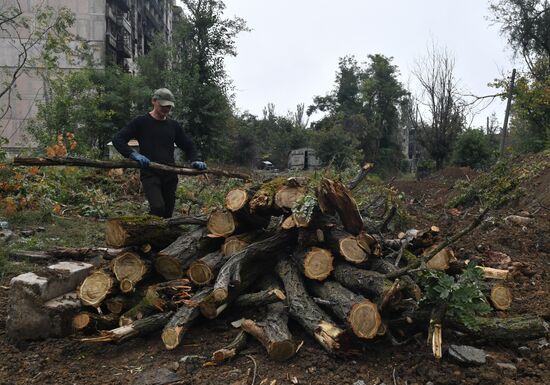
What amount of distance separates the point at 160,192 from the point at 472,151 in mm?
20156

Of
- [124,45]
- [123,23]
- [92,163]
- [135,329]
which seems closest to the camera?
[135,329]

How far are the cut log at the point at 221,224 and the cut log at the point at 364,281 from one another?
89 centimetres

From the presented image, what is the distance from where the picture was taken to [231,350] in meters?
3.04

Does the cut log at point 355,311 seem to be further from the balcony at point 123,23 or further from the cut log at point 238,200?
the balcony at point 123,23

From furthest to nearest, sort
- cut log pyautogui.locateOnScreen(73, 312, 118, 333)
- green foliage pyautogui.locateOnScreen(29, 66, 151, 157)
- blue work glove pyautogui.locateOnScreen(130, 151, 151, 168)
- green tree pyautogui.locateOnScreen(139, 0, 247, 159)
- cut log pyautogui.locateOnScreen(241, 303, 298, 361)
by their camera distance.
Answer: green tree pyautogui.locateOnScreen(139, 0, 247, 159), green foliage pyautogui.locateOnScreen(29, 66, 151, 157), blue work glove pyautogui.locateOnScreen(130, 151, 151, 168), cut log pyautogui.locateOnScreen(73, 312, 118, 333), cut log pyautogui.locateOnScreen(241, 303, 298, 361)

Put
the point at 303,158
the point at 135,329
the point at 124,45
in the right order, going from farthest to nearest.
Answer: the point at 124,45
the point at 303,158
the point at 135,329

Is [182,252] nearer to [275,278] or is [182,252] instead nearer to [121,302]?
[121,302]

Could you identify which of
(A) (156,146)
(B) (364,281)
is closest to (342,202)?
(B) (364,281)

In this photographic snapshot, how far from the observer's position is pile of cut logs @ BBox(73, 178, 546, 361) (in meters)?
3.05

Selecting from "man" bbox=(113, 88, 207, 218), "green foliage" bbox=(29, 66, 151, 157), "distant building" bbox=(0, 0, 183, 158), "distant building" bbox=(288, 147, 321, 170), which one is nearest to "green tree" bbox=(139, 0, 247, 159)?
"green foliage" bbox=(29, 66, 151, 157)

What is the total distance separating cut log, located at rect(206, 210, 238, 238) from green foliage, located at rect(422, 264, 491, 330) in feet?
5.21

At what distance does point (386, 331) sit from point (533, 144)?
63.6 ft

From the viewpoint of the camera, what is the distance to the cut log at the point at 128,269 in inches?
142

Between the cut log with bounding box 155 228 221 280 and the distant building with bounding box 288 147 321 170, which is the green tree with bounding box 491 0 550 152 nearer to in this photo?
the distant building with bounding box 288 147 321 170
